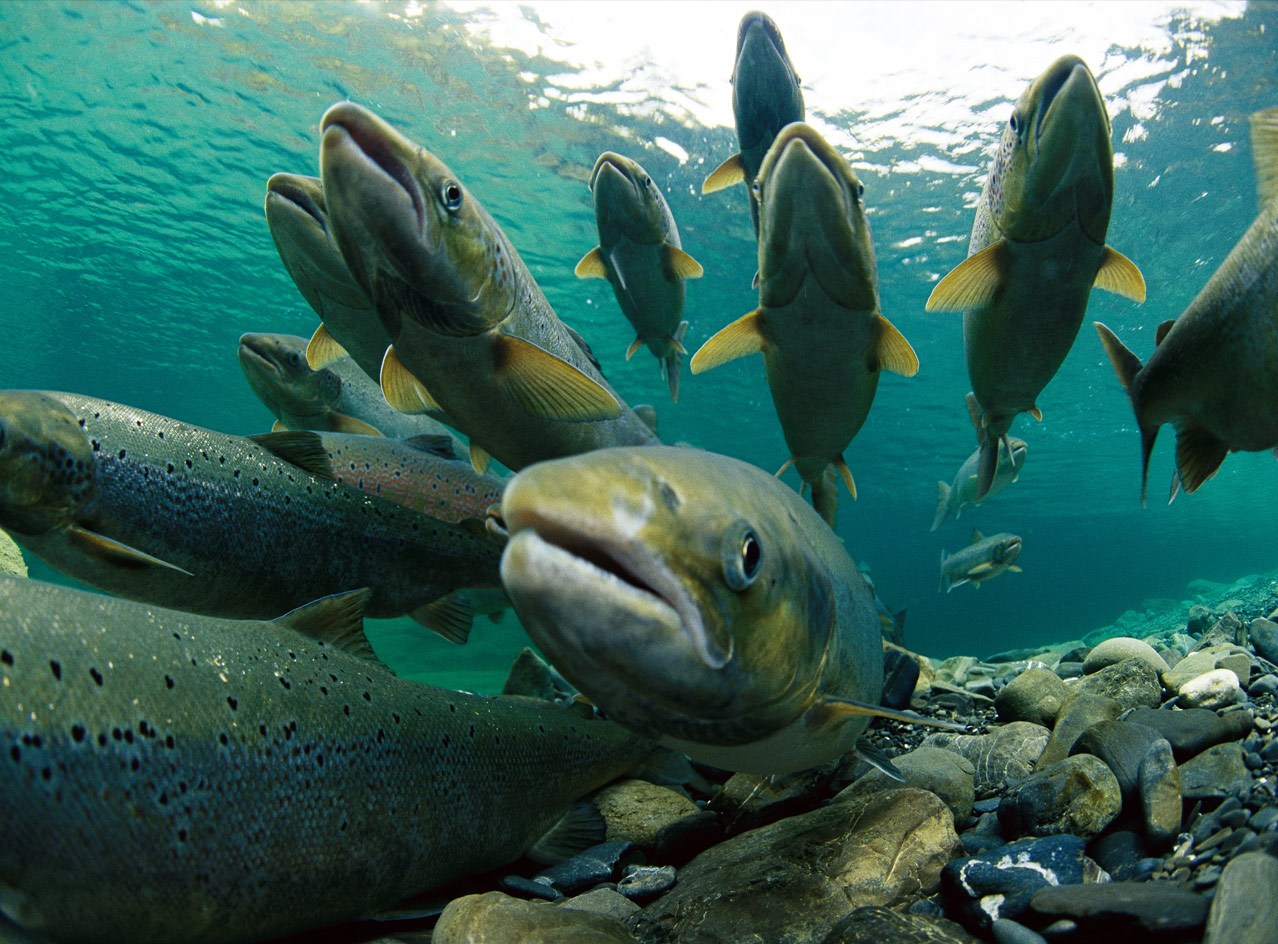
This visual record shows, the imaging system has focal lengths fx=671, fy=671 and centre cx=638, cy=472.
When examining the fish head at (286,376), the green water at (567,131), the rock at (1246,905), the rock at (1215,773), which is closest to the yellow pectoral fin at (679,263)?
the fish head at (286,376)

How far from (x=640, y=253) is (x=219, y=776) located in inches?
173

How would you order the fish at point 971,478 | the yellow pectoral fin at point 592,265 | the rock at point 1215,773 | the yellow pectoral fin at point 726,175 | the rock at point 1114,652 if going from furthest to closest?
the fish at point 971,478 < the yellow pectoral fin at point 592,265 < the yellow pectoral fin at point 726,175 < the rock at point 1114,652 < the rock at point 1215,773

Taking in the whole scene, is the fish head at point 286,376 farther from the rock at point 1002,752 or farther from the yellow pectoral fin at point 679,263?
the rock at point 1002,752

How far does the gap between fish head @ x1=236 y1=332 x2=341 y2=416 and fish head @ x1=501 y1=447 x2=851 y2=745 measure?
425 cm

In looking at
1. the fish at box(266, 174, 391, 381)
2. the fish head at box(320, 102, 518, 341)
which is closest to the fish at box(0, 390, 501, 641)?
the fish at box(266, 174, 391, 381)

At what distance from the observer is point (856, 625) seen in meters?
2.76

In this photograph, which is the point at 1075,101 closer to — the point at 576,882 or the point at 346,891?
the point at 576,882

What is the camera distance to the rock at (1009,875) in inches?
84.7

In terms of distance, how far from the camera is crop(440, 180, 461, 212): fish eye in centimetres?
283

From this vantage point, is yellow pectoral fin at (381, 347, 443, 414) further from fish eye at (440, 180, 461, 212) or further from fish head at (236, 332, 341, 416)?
fish head at (236, 332, 341, 416)

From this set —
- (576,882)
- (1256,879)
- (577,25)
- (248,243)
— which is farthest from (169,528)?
(248,243)

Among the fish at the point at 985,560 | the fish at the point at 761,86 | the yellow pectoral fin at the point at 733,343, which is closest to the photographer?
the yellow pectoral fin at the point at 733,343

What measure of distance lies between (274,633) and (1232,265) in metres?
4.05

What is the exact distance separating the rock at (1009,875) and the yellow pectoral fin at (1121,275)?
2.68m
